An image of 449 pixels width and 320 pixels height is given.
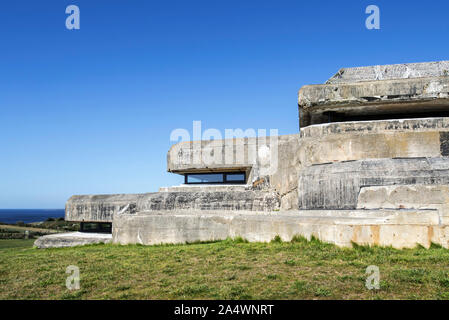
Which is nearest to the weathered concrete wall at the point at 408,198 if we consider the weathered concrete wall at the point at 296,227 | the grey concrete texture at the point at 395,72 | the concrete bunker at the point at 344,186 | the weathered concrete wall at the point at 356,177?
the concrete bunker at the point at 344,186

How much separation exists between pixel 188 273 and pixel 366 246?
8.14ft

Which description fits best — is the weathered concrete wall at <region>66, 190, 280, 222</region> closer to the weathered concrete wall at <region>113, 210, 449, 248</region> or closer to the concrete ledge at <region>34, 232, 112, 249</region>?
the concrete ledge at <region>34, 232, 112, 249</region>

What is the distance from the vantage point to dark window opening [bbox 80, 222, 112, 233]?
40.4 ft

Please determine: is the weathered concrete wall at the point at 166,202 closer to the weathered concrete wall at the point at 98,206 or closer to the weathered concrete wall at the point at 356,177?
the weathered concrete wall at the point at 98,206

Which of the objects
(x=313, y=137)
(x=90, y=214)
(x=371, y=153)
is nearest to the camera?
(x=371, y=153)

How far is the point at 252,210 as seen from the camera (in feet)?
31.9

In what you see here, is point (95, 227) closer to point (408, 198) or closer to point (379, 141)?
point (379, 141)

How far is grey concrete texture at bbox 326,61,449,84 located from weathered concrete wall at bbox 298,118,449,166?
1404 mm

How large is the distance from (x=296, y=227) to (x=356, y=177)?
80.9 inches

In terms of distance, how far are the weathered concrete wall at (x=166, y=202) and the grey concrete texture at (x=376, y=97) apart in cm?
245
